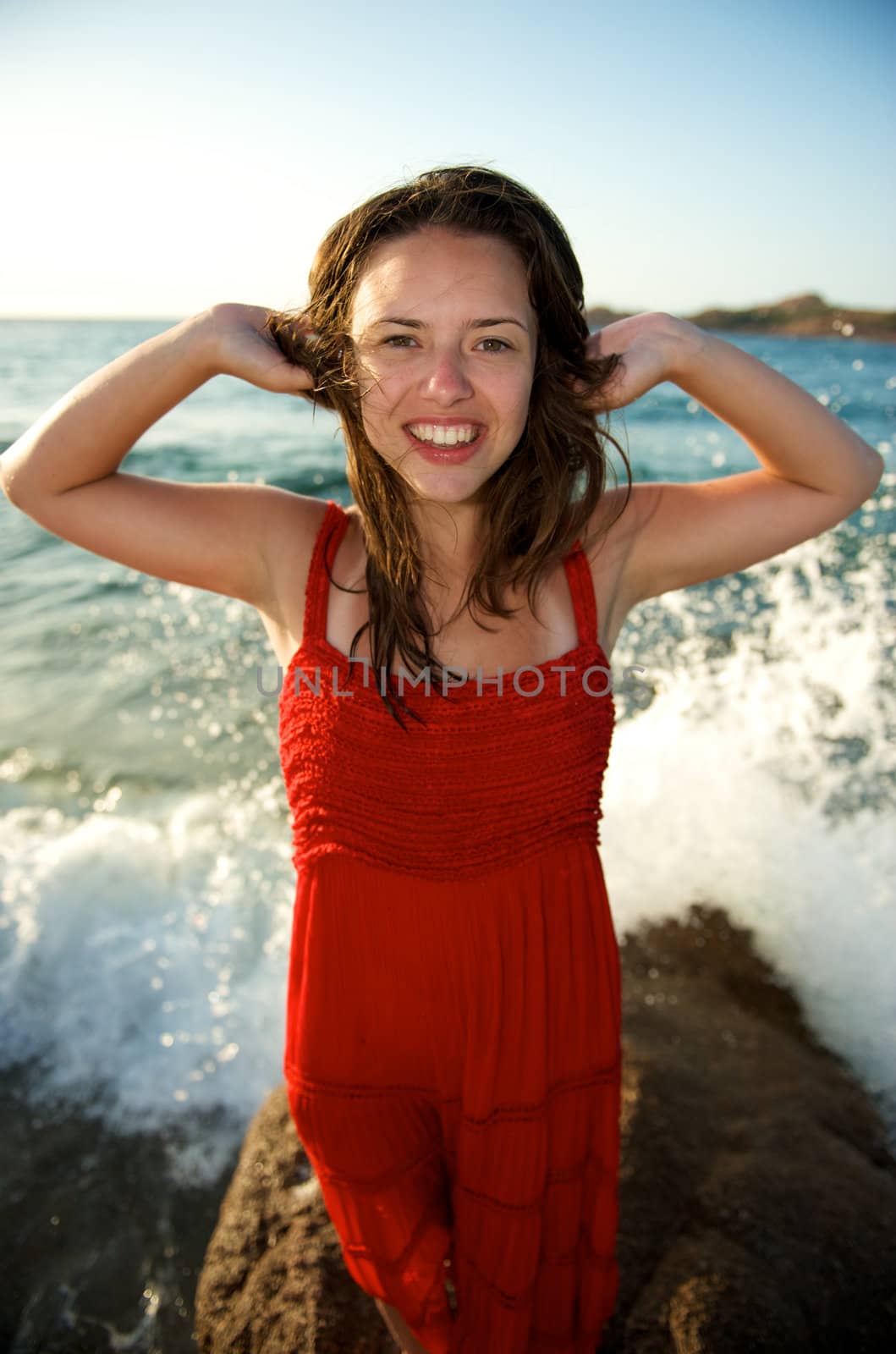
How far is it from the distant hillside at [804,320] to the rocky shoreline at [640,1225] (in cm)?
1455

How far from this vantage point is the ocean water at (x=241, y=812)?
11.3ft

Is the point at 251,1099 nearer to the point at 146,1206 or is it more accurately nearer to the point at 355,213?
the point at 146,1206

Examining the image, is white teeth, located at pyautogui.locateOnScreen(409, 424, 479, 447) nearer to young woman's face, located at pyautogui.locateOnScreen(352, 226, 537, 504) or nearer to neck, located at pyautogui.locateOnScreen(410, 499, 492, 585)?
young woman's face, located at pyautogui.locateOnScreen(352, 226, 537, 504)

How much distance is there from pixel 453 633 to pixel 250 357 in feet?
2.14

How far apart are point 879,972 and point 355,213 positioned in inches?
136

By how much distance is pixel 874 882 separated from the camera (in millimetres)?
3979

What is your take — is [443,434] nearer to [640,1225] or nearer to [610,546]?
[610,546]

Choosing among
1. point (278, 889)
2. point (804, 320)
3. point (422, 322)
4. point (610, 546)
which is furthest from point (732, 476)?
point (804, 320)

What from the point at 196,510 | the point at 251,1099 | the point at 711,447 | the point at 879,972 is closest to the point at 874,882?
the point at 879,972

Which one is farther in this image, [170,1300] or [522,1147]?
[170,1300]

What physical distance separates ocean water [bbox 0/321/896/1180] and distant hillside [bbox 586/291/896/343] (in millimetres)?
10457

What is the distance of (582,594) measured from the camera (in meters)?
1.77

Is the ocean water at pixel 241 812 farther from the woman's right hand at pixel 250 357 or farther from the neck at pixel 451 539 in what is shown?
the woman's right hand at pixel 250 357

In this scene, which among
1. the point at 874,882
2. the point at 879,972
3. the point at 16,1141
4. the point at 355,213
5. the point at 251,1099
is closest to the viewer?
the point at 355,213
